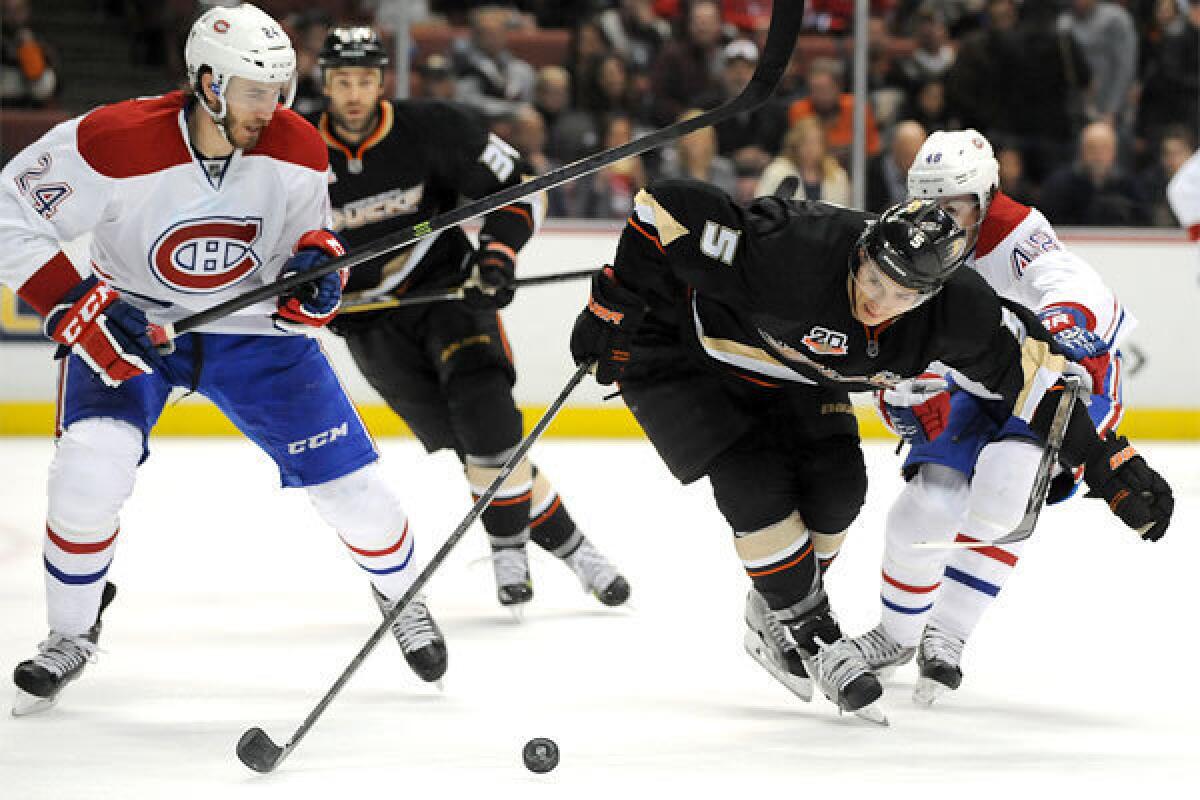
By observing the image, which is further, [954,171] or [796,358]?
[954,171]

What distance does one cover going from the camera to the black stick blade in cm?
293

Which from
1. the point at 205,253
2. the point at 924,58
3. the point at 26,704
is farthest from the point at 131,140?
the point at 924,58

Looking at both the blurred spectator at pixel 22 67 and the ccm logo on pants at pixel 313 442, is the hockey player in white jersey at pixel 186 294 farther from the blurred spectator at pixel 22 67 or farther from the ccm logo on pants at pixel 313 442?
the blurred spectator at pixel 22 67

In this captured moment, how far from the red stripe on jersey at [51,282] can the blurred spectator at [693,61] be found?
4745 millimetres

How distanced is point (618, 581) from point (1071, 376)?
4.89 ft

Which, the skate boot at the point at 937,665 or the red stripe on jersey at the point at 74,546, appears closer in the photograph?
the red stripe on jersey at the point at 74,546

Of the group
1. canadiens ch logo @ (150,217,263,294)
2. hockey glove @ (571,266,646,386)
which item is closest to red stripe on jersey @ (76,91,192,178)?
canadiens ch logo @ (150,217,263,294)

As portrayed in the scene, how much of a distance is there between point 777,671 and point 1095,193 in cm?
449

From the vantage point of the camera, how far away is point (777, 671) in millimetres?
3549

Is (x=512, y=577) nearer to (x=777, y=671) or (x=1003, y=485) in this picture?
(x=777, y=671)

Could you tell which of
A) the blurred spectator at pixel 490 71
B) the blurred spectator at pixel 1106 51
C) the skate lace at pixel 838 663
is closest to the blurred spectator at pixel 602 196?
the blurred spectator at pixel 490 71

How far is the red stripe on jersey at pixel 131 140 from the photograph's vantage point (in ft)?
10.8

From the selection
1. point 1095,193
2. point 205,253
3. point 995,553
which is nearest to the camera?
Result: point 205,253

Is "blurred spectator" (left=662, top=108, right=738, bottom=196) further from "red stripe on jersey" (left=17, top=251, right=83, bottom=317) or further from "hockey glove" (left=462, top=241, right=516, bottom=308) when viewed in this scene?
"red stripe on jersey" (left=17, top=251, right=83, bottom=317)
